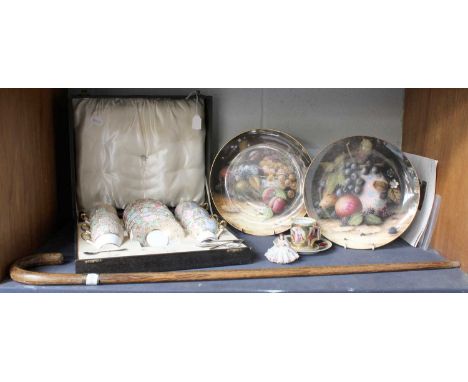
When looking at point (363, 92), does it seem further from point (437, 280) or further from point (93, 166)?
point (93, 166)

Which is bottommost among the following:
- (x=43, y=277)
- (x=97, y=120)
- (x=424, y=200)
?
(x=43, y=277)

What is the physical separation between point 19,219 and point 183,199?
459 millimetres

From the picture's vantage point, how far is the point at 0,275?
1.00 meters

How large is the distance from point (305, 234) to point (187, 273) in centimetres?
31

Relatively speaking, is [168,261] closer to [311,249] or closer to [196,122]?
[311,249]

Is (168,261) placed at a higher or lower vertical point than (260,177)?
lower

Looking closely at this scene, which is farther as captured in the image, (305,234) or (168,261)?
(305,234)

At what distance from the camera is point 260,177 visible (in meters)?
1.38

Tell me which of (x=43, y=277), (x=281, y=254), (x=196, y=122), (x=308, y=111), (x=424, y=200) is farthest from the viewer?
(x=308, y=111)

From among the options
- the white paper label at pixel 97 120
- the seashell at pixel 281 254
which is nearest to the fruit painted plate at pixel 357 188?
the seashell at pixel 281 254

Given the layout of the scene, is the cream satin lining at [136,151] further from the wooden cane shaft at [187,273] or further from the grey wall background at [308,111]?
the wooden cane shaft at [187,273]

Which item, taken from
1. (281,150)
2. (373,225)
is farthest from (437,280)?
(281,150)

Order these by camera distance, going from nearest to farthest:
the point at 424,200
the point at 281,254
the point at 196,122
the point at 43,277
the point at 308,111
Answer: the point at 43,277
the point at 281,254
the point at 424,200
the point at 196,122
the point at 308,111

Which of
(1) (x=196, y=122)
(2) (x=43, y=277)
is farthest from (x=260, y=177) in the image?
(2) (x=43, y=277)
